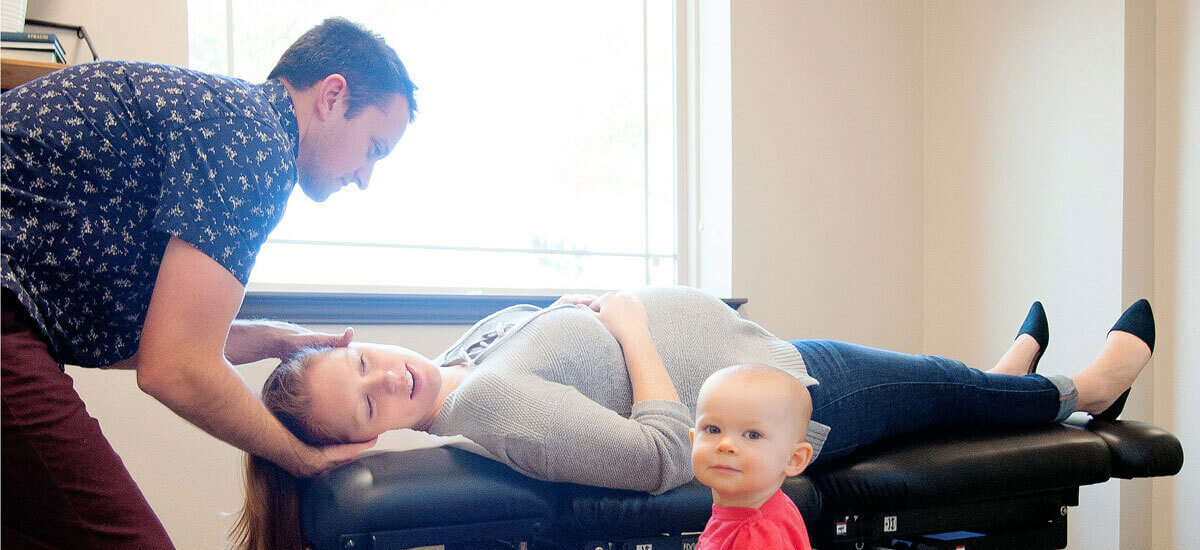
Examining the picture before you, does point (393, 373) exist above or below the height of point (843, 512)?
above

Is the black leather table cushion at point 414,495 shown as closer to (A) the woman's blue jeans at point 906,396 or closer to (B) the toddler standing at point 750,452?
(B) the toddler standing at point 750,452

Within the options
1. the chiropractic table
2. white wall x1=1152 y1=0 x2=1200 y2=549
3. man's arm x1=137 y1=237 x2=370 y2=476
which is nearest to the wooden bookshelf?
man's arm x1=137 y1=237 x2=370 y2=476

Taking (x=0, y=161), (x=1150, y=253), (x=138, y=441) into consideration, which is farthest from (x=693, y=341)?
(x=1150, y=253)

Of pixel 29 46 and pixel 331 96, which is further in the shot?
pixel 29 46

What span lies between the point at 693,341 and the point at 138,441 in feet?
4.51

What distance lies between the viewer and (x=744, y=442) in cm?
107

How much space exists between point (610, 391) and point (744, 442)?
0.51m

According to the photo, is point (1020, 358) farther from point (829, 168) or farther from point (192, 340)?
point (192, 340)

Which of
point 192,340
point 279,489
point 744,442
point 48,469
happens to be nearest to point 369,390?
point 279,489

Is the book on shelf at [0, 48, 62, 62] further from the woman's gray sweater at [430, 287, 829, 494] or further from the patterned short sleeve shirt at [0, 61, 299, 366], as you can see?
the woman's gray sweater at [430, 287, 829, 494]

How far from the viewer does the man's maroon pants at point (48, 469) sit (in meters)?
1.01

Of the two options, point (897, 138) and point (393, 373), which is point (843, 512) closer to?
point (393, 373)

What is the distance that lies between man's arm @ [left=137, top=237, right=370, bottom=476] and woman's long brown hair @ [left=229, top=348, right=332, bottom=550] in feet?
0.58

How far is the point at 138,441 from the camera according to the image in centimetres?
210
